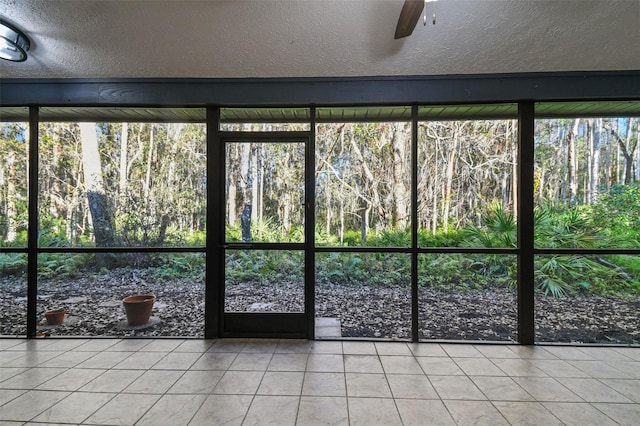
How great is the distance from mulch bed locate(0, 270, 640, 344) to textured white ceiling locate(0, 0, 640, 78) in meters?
2.32

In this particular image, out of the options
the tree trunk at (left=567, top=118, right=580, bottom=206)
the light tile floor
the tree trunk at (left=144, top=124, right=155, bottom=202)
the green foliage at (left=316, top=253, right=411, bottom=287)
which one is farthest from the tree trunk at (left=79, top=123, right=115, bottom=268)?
the tree trunk at (left=567, top=118, right=580, bottom=206)

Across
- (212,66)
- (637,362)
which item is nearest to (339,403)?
(637,362)

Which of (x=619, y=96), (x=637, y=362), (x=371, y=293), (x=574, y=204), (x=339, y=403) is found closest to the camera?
(x=339, y=403)

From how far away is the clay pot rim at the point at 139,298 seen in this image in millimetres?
3279

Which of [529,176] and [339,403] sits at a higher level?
[529,176]

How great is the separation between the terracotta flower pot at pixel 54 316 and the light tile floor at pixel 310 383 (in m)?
0.29

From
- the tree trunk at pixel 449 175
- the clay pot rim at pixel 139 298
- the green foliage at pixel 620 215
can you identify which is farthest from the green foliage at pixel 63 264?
the green foliage at pixel 620 215

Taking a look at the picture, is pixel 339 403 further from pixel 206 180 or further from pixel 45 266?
pixel 45 266

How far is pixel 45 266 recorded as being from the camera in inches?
126

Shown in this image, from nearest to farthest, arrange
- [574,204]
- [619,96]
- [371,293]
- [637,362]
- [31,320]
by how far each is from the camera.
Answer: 1. [637,362]
2. [619,96]
3. [31,320]
4. [574,204]
5. [371,293]

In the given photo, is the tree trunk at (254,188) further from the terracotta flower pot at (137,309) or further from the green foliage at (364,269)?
the terracotta flower pot at (137,309)

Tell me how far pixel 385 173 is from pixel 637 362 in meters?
3.01

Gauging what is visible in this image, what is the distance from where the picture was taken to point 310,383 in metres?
2.18

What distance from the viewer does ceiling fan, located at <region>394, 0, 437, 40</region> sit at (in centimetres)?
180
